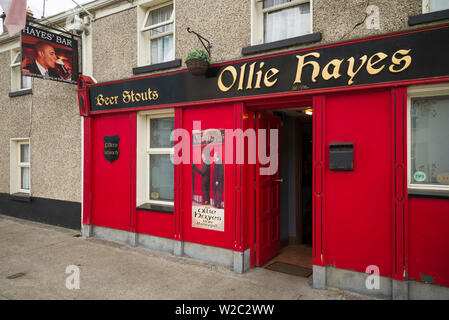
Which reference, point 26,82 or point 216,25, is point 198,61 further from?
point 26,82

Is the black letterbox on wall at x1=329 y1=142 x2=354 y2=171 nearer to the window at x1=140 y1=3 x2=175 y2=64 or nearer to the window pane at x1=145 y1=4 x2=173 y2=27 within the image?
the window at x1=140 y1=3 x2=175 y2=64

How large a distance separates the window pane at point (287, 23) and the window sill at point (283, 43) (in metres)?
0.36

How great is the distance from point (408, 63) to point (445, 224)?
203 centimetres

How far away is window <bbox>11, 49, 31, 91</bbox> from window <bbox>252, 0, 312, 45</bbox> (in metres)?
7.65

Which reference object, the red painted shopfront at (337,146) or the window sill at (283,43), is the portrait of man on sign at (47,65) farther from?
the window sill at (283,43)

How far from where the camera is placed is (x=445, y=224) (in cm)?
366

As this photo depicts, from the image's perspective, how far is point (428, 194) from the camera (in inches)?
147

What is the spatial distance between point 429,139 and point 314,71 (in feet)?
5.77

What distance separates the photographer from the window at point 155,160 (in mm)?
6262

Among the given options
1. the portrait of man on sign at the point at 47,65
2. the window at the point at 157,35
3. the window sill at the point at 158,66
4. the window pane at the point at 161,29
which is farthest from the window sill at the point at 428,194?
the portrait of man on sign at the point at 47,65

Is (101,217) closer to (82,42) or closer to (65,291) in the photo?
(65,291)

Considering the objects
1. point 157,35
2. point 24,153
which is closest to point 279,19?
point 157,35

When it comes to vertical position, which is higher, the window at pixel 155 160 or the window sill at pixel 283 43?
the window sill at pixel 283 43

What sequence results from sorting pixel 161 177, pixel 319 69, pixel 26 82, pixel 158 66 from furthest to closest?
pixel 26 82
pixel 161 177
pixel 158 66
pixel 319 69
